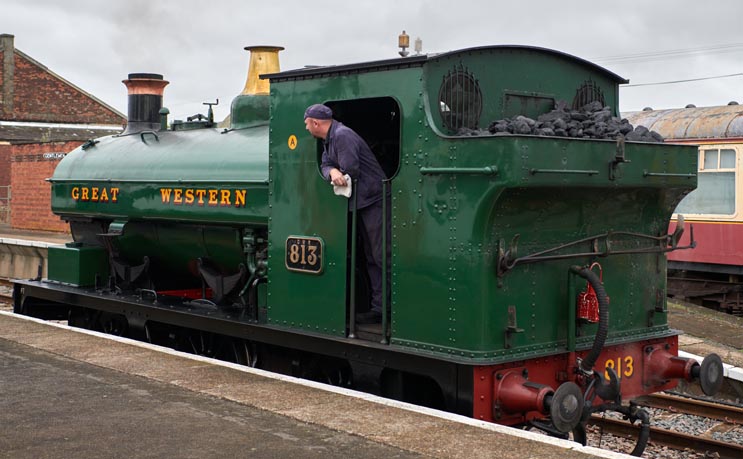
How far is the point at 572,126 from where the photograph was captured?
5980 millimetres

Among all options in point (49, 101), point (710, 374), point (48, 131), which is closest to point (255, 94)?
point (710, 374)

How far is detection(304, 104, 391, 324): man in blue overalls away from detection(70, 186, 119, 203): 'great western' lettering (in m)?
3.53

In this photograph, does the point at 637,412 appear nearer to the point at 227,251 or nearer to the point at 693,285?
the point at 227,251

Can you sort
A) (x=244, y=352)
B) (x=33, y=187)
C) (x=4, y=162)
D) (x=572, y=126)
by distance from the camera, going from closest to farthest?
(x=572, y=126), (x=244, y=352), (x=33, y=187), (x=4, y=162)

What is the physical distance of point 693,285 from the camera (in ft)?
49.4

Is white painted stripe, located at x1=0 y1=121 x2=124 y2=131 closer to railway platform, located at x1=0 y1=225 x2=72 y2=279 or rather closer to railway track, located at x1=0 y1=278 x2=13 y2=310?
railway platform, located at x1=0 y1=225 x2=72 y2=279

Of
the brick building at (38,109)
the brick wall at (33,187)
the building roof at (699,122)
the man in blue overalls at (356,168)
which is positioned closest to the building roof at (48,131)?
the brick building at (38,109)

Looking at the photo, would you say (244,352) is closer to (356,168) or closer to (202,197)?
(202,197)

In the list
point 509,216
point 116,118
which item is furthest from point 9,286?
point 116,118

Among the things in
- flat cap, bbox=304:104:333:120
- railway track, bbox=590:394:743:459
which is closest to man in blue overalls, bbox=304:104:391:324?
flat cap, bbox=304:104:333:120

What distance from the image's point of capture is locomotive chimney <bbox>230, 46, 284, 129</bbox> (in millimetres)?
8266

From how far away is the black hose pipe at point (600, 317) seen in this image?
19.0 ft

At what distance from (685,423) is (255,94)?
4704 mm

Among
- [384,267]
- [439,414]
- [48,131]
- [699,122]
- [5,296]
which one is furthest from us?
[48,131]
